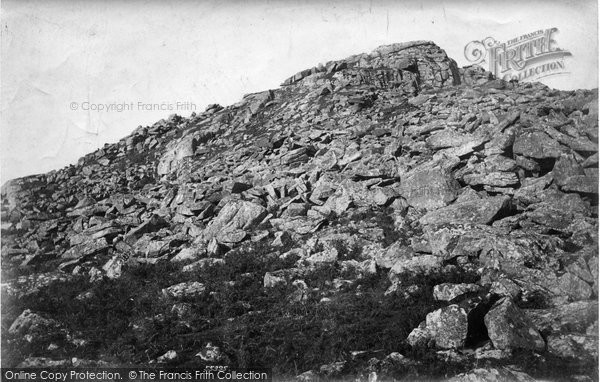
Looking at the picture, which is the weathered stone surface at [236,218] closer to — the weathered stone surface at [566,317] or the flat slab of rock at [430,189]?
Result: the flat slab of rock at [430,189]

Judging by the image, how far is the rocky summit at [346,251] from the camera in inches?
Answer: 420

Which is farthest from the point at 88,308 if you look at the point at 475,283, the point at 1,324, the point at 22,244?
the point at 475,283

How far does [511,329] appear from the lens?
10125 mm

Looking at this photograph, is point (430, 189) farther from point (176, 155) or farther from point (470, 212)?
point (176, 155)

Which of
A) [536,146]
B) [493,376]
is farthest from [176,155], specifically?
[493,376]

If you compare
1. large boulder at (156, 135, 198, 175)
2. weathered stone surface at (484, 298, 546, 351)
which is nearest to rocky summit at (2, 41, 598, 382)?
weathered stone surface at (484, 298, 546, 351)

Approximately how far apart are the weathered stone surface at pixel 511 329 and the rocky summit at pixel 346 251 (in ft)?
0.12

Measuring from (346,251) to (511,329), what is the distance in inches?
245

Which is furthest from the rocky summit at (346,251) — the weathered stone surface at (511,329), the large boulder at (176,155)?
the large boulder at (176,155)

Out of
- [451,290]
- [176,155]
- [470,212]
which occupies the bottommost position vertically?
[451,290]

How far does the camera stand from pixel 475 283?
40.9 feet

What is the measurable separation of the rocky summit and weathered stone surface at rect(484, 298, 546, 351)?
4 cm

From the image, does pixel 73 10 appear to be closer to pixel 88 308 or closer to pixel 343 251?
pixel 88 308

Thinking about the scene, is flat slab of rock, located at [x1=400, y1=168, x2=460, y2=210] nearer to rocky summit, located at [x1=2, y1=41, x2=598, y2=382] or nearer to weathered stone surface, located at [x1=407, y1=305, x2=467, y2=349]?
rocky summit, located at [x1=2, y1=41, x2=598, y2=382]
